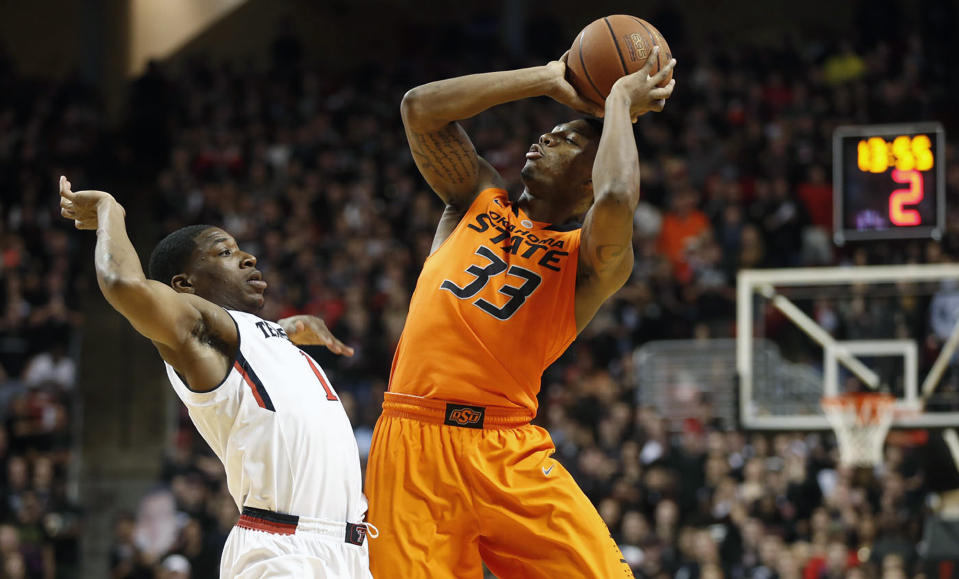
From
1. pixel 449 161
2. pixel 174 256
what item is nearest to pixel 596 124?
pixel 449 161

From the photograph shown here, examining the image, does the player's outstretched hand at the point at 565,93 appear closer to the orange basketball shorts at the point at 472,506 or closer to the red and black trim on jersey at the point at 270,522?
the orange basketball shorts at the point at 472,506

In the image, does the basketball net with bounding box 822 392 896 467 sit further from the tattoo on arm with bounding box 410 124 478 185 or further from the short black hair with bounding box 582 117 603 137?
the tattoo on arm with bounding box 410 124 478 185

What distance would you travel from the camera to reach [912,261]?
11500 millimetres

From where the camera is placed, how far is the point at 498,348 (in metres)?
4.52

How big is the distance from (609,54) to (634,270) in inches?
359

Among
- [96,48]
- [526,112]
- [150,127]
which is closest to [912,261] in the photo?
[526,112]

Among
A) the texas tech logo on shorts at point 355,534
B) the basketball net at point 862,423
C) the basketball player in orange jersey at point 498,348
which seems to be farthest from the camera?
the basketball net at point 862,423

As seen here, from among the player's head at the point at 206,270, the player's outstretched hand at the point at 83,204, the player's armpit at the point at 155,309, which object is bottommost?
the player's armpit at the point at 155,309

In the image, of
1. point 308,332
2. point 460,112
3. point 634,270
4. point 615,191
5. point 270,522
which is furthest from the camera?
point 634,270

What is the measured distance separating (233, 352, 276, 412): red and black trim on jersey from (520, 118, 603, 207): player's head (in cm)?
140

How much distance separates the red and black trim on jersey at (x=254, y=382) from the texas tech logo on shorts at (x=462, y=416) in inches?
30.4

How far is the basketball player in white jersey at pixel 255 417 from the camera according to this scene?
12.5 feet

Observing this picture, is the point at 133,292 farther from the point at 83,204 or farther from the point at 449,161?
the point at 449,161

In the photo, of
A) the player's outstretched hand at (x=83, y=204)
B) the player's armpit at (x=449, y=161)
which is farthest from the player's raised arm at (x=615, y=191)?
the player's outstretched hand at (x=83, y=204)
